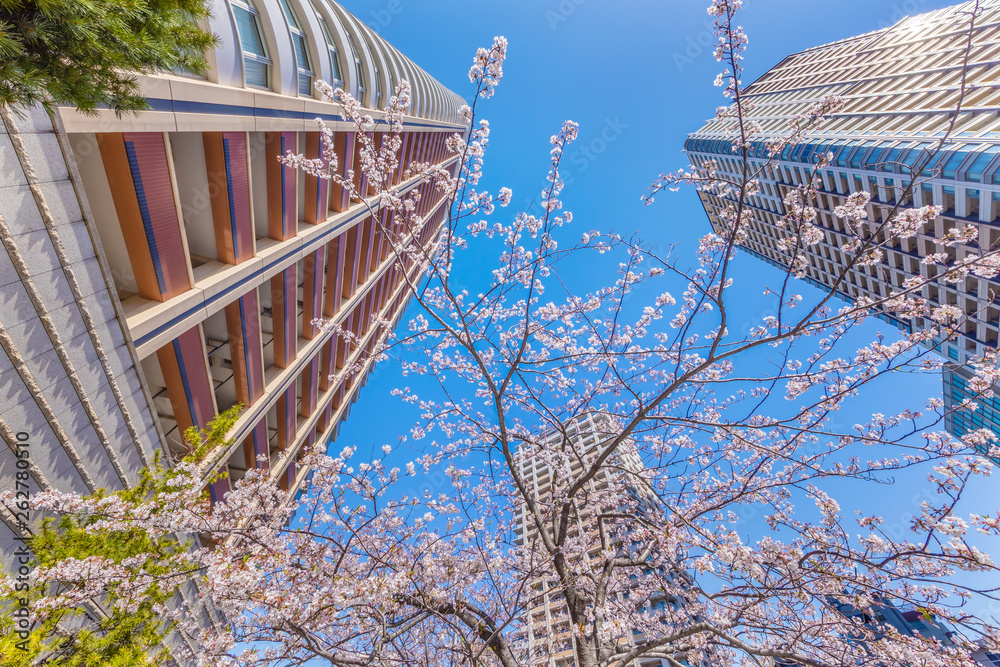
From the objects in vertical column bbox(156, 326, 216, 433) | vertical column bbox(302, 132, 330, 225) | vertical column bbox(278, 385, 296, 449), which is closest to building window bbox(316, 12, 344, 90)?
vertical column bbox(302, 132, 330, 225)

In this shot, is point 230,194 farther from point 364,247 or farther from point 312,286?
point 364,247

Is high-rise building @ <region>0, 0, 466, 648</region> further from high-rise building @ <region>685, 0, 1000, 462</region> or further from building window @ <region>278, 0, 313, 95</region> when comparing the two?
high-rise building @ <region>685, 0, 1000, 462</region>

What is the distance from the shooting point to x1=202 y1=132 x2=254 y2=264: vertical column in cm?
1027

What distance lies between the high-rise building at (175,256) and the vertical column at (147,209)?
1.3 inches

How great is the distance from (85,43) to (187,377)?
9157 millimetres

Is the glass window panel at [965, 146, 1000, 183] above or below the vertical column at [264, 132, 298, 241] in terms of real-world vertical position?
above

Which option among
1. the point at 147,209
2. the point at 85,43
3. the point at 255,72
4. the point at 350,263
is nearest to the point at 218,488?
the point at 147,209

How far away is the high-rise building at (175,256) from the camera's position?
6.44 m

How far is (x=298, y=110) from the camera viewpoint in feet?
40.8

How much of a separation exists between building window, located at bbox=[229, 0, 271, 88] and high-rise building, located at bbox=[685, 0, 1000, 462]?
2131 cm

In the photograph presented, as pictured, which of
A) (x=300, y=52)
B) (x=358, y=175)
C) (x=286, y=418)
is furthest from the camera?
(x=358, y=175)

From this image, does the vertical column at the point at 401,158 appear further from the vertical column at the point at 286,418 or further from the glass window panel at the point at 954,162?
the glass window panel at the point at 954,162

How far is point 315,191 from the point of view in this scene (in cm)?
1495

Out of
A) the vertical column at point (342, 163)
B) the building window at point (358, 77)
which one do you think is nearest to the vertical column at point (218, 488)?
the vertical column at point (342, 163)
